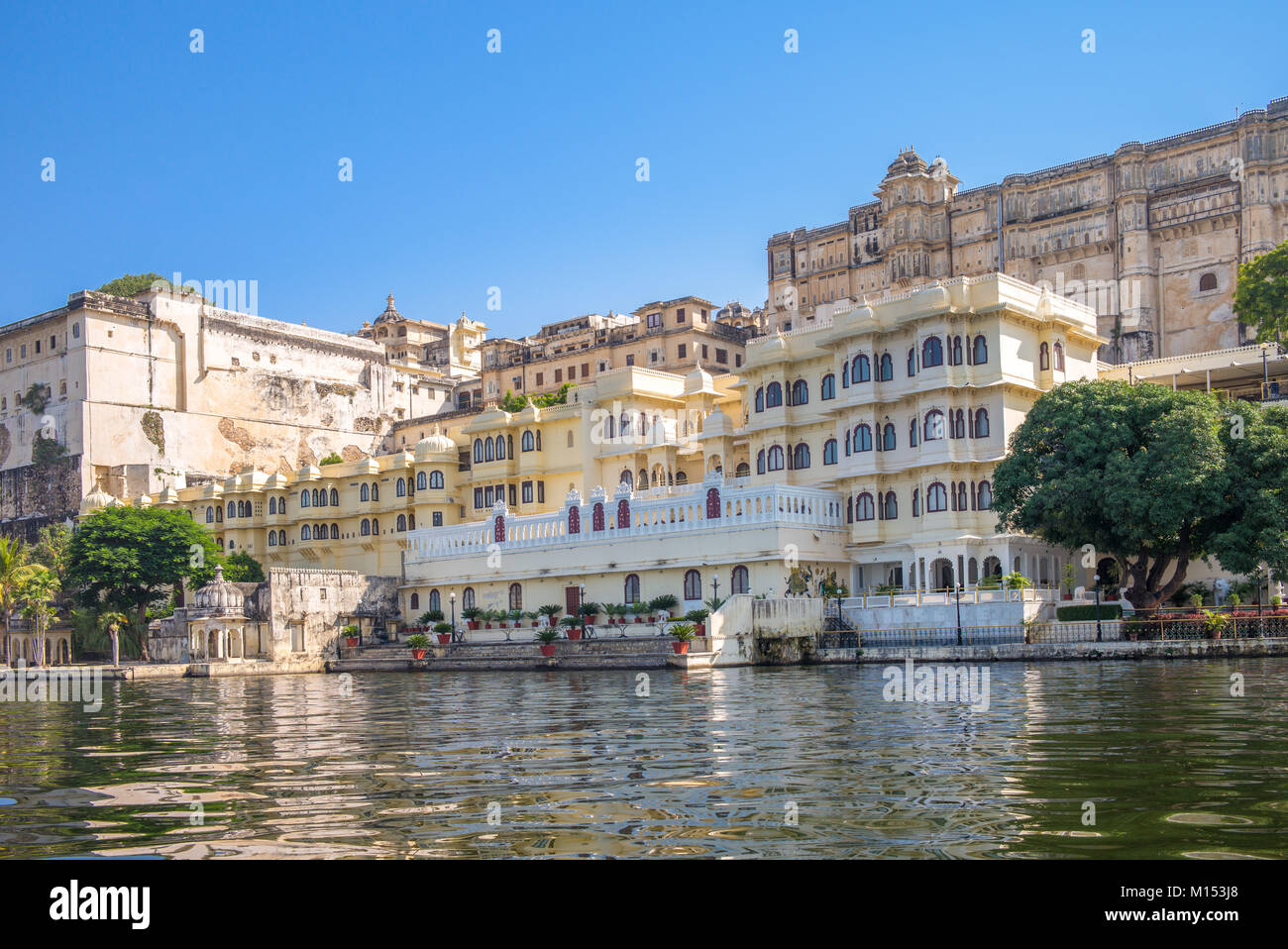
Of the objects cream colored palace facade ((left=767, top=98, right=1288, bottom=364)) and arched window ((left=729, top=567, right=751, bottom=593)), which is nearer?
arched window ((left=729, top=567, right=751, bottom=593))

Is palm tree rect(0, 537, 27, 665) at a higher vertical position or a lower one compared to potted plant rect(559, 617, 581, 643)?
higher

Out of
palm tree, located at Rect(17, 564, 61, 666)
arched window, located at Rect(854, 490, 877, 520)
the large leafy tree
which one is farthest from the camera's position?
palm tree, located at Rect(17, 564, 61, 666)

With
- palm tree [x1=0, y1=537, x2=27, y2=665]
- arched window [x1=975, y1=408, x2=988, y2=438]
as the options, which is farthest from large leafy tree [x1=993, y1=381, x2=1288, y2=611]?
palm tree [x1=0, y1=537, x2=27, y2=665]

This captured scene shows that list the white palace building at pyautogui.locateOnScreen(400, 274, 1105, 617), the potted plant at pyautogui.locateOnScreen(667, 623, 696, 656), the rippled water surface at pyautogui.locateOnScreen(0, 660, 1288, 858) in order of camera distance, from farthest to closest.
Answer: the white palace building at pyautogui.locateOnScreen(400, 274, 1105, 617)
the potted plant at pyautogui.locateOnScreen(667, 623, 696, 656)
the rippled water surface at pyautogui.locateOnScreen(0, 660, 1288, 858)

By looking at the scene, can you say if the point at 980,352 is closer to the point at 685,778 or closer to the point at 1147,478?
the point at 1147,478

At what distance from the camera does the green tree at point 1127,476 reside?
35.4m

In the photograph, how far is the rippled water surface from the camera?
884 centimetres

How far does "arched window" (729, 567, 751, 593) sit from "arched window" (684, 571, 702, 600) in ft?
4.50

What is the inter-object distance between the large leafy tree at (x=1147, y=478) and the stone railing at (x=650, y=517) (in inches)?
334

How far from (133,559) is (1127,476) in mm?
45987

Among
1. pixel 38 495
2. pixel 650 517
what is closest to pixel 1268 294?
pixel 650 517

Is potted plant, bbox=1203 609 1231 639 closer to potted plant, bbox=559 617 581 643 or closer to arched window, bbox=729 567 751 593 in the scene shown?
arched window, bbox=729 567 751 593

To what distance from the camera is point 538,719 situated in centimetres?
2055

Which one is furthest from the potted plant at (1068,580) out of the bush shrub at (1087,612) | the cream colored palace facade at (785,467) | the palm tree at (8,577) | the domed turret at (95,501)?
the domed turret at (95,501)
